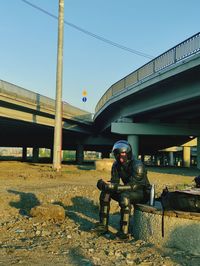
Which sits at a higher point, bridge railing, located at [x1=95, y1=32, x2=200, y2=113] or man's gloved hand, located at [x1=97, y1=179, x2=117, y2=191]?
bridge railing, located at [x1=95, y1=32, x2=200, y2=113]

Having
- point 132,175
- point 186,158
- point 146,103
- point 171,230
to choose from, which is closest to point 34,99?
point 146,103

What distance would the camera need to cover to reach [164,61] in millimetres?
24812

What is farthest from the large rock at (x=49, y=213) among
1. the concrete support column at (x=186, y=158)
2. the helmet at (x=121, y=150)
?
the concrete support column at (x=186, y=158)

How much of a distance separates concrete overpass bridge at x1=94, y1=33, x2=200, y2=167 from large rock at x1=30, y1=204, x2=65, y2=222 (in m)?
14.2

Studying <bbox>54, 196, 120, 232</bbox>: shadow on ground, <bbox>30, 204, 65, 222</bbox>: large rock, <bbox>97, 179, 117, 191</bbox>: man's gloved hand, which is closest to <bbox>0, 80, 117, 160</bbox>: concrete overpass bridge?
<bbox>54, 196, 120, 232</bbox>: shadow on ground

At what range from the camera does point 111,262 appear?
17.6 feet

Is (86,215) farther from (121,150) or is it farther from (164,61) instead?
(164,61)

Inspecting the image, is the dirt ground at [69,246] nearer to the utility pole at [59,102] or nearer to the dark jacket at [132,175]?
the dark jacket at [132,175]

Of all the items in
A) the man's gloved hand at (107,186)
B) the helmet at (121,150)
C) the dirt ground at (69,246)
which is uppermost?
the helmet at (121,150)

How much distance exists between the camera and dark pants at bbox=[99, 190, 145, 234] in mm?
6562

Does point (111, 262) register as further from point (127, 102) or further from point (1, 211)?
point (127, 102)

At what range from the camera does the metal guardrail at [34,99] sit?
32.3 meters

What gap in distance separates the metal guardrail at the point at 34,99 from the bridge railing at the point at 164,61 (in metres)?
7.81

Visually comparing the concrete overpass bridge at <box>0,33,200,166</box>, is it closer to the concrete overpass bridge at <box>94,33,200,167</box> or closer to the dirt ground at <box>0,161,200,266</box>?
the concrete overpass bridge at <box>94,33,200,167</box>
